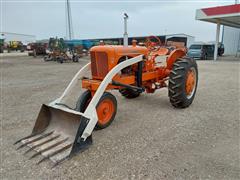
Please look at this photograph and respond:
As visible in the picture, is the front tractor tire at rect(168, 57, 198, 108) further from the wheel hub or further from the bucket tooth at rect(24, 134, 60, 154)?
the bucket tooth at rect(24, 134, 60, 154)

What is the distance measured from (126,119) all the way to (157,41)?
7.25 feet

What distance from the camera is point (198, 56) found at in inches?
724

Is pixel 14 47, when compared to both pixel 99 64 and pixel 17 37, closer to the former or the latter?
pixel 17 37

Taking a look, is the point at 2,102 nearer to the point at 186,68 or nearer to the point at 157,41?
the point at 157,41

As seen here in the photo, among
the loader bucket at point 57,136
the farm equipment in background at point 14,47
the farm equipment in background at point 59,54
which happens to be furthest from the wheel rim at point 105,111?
the farm equipment in background at point 14,47

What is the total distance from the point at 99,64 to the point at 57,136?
1.38m

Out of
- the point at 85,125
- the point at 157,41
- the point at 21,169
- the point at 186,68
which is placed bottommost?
the point at 21,169

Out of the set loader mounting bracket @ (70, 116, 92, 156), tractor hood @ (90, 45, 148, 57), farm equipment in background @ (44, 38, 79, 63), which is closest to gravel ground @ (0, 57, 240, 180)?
loader mounting bracket @ (70, 116, 92, 156)

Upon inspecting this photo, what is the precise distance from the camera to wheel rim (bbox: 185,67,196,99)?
4.22 meters

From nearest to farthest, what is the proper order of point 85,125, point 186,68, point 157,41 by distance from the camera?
point 85,125, point 186,68, point 157,41

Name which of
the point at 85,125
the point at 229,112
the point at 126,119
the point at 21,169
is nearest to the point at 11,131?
the point at 21,169

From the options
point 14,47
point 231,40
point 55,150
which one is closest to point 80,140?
point 55,150

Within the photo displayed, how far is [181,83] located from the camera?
383cm

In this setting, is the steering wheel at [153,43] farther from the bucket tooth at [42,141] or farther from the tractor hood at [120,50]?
the bucket tooth at [42,141]
